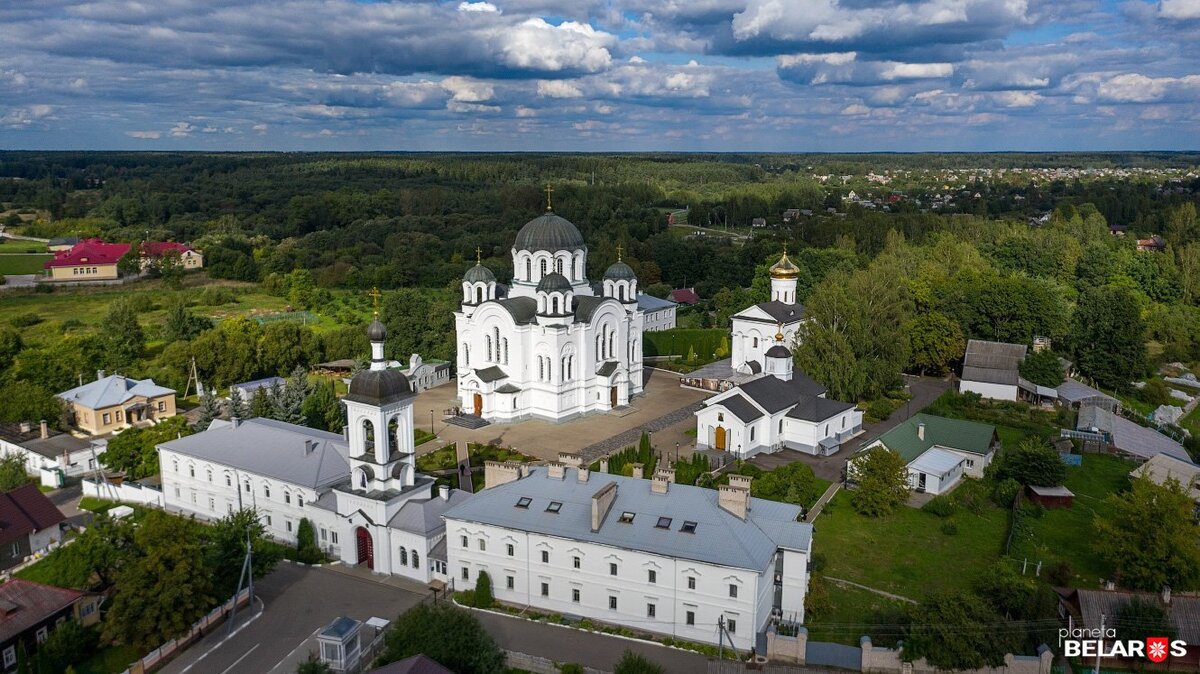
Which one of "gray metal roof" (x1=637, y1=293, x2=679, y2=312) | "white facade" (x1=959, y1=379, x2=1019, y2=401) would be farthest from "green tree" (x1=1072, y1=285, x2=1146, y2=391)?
"gray metal roof" (x1=637, y1=293, x2=679, y2=312)

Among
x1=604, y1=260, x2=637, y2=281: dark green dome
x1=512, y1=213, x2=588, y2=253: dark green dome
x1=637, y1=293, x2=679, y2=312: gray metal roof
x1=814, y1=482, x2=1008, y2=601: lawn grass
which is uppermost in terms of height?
x1=512, y1=213, x2=588, y2=253: dark green dome

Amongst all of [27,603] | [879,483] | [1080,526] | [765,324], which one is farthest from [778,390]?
[27,603]

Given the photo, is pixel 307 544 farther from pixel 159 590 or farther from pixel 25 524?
pixel 25 524

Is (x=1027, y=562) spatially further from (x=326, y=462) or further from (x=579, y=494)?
(x=326, y=462)

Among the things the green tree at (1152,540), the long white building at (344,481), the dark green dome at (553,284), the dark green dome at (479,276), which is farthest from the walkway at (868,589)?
the dark green dome at (479,276)

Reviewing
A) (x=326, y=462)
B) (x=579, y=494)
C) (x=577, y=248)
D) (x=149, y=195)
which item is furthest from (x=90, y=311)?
(x=149, y=195)

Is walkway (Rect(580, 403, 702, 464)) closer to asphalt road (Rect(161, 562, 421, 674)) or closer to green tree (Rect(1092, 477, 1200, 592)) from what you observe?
asphalt road (Rect(161, 562, 421, 674))
